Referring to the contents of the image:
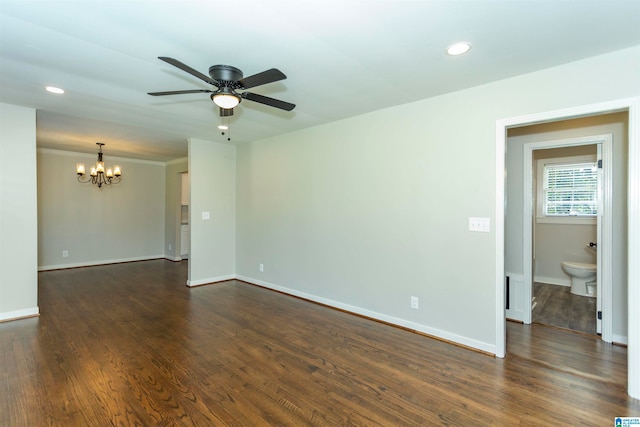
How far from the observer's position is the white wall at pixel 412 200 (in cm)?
276

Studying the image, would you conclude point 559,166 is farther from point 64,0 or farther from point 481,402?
point 64,0

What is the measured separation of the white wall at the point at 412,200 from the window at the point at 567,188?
11.8 ft

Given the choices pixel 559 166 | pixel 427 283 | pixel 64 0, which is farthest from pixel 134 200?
pixel 559 166

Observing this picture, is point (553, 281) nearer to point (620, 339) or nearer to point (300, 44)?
point (620, 339)

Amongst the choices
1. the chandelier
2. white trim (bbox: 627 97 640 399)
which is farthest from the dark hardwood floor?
the chandelier

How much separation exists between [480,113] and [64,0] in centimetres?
321

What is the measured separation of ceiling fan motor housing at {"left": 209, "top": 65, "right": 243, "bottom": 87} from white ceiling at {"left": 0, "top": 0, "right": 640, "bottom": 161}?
11 cm

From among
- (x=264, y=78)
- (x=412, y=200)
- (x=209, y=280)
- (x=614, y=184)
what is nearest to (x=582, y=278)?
(x=614, y=184)

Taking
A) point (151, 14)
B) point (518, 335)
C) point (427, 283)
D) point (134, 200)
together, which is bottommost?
point (518, 335)

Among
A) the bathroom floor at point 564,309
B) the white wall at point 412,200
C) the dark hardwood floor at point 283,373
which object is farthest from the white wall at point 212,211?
the bathroom floor at point 564,309

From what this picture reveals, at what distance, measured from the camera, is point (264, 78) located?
2.16m

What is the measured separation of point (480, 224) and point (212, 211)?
4320 millimetres

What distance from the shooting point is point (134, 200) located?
7.65 m

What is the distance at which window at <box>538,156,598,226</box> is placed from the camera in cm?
522
